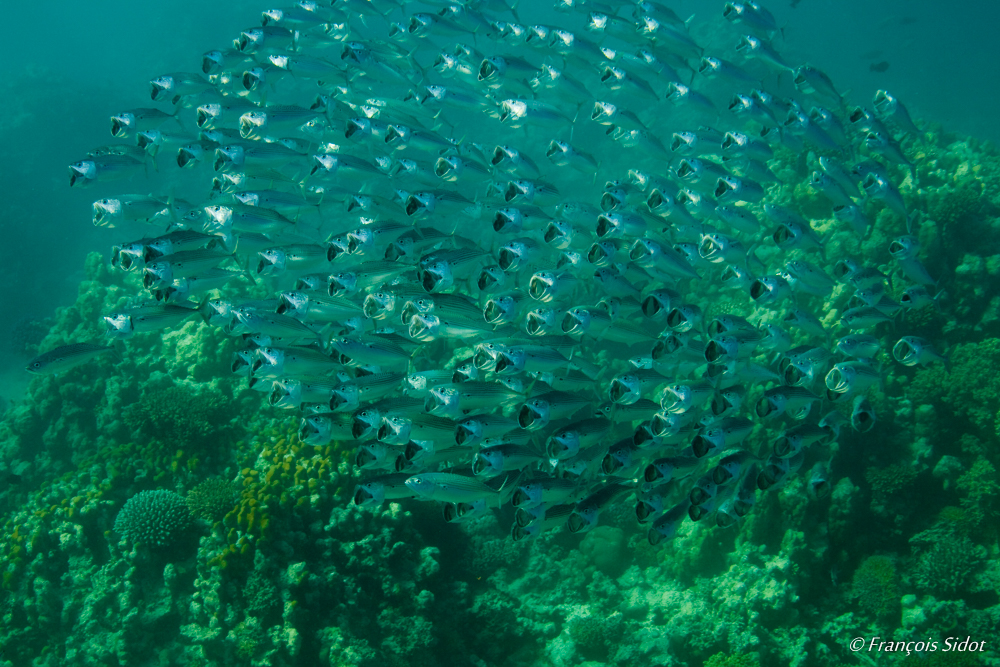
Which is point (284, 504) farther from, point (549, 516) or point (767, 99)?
point (767, 99)

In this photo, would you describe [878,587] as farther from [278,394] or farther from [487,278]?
[278,394]

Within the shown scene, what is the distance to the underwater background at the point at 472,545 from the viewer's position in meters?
5.14

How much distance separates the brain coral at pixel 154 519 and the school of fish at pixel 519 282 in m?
1.56

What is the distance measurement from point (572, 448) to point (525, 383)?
99 centimetres

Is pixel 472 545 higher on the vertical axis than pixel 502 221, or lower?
lower

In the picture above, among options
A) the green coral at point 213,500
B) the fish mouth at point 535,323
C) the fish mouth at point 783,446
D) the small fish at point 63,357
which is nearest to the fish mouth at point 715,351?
the fish mouth at point 783,446

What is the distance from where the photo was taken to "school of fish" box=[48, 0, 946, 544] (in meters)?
4.35

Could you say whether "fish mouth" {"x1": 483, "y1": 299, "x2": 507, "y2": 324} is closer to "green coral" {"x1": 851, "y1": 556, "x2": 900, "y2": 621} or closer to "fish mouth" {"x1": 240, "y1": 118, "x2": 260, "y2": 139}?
"fish mouth" {"x1": 240, "y1": 118, "x2": 260, "y2": 139}

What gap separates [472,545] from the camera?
6.79 metres

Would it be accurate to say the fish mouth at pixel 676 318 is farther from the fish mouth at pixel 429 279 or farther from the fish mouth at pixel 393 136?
the fish mouth at pixel 393 136

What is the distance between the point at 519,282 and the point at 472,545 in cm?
365

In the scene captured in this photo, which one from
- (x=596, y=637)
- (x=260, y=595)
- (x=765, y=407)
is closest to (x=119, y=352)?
(x=260, y=595)

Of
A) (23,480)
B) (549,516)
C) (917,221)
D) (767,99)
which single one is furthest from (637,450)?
(23,480)

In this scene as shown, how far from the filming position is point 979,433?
6234mm
